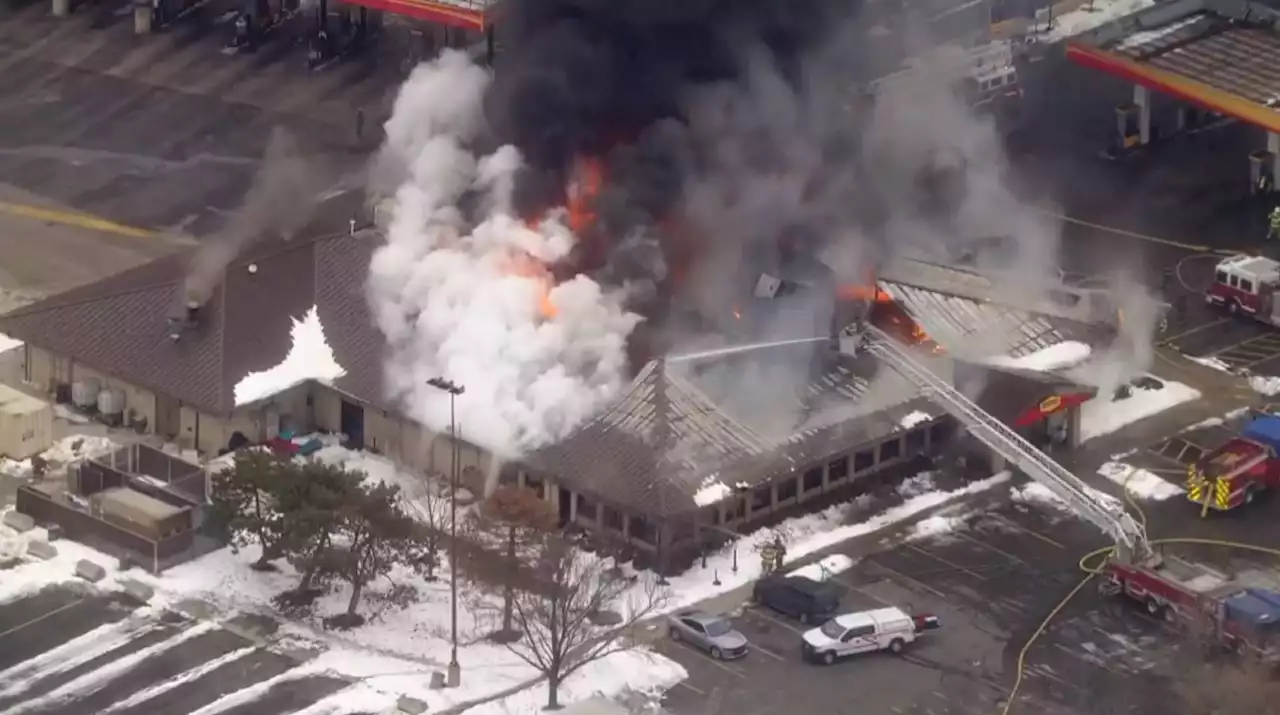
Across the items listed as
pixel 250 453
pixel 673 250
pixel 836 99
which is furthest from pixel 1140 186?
pixel 250 453

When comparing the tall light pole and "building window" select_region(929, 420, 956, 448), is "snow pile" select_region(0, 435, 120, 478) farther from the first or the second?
"building window" select_region(929, 420, 956, 448)

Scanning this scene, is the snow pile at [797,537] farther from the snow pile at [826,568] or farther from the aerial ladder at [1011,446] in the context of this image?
the aerial ladder at [1011,446]

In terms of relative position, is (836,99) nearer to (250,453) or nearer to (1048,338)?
(1048,338)

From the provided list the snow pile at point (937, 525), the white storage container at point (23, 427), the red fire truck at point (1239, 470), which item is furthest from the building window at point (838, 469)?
the white storage container at point (23, 427)

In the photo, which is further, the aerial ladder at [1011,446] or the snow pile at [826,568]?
the snow pile at [826,568]

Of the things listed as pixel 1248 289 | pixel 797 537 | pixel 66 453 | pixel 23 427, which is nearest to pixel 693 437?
pixel 797 537

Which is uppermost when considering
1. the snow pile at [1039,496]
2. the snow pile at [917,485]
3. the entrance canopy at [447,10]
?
the entrance canopy at [447,10]
